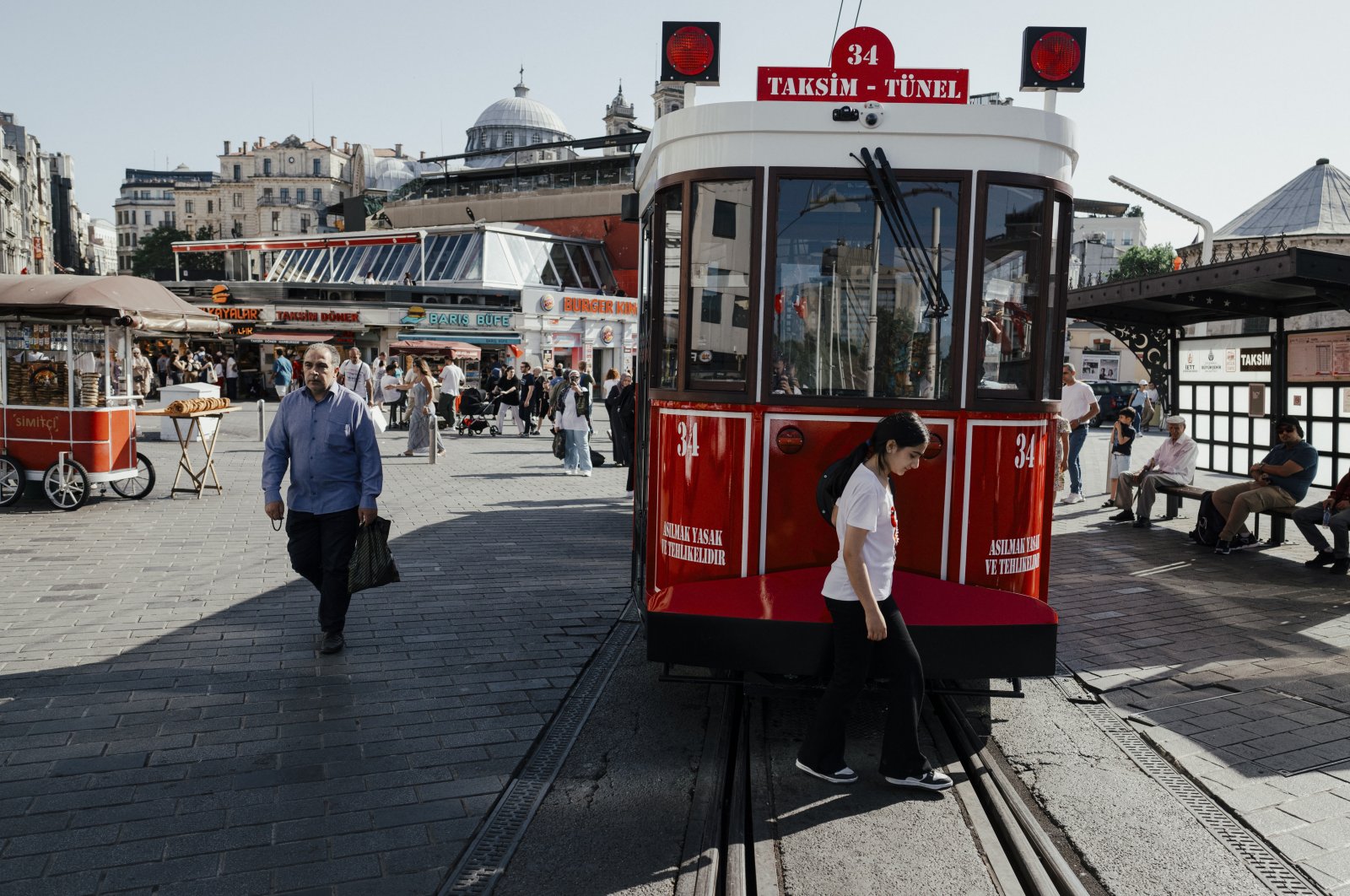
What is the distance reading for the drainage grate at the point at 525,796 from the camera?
3752 millimetres

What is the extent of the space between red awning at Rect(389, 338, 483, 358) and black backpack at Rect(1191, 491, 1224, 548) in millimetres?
27834

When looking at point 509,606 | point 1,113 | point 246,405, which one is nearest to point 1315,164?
point 246,405

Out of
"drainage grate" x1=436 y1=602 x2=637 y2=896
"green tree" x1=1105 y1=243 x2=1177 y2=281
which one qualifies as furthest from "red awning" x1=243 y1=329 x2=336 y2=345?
Answer: "green tree" x1=1105 y1=243 x2=1177 y2=281

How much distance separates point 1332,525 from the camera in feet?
31.0

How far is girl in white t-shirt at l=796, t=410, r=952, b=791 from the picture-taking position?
4.27 m

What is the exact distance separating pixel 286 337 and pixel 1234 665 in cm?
4305

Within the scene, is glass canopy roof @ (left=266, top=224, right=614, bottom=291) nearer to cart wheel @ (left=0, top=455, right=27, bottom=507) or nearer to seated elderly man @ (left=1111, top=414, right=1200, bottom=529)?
cart wheel @ (left=0, top=455, right=27, bottom=507)

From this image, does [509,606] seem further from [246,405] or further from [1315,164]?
[1315,164]

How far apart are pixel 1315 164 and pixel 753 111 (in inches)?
2425

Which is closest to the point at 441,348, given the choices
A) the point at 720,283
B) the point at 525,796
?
the point at 720,283

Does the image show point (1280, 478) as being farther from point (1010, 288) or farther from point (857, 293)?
point (857, 293)

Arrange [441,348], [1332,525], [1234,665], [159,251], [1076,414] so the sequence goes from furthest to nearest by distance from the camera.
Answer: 1. [159,251]
2. [441,348]
3. [1076,414]
4. [1332,525]
5. [1234,665]

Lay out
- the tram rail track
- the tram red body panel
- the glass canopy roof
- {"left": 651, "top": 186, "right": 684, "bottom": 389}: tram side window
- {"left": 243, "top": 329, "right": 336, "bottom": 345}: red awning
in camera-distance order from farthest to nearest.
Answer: the glass canopy roof
{"left": 243, "top": 329, "right": 336, "bottom": 345}: red awning
{"left": 651, "top": 186, "right": 684, "bottom": 389}: tram side window
the tram red body panel
the tram rail track

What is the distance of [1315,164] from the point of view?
55688 millimetres
